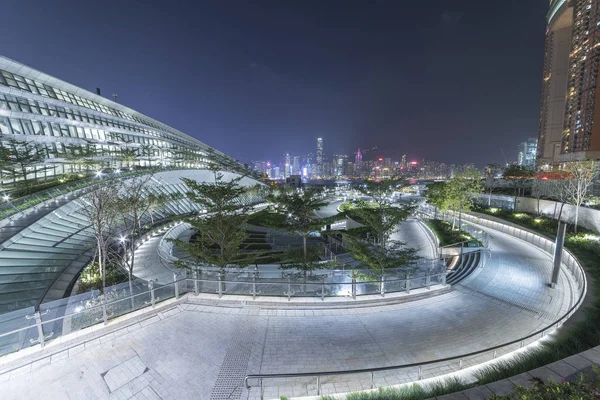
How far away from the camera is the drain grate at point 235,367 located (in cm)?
560

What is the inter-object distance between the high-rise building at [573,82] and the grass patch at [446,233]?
3579 centimetres

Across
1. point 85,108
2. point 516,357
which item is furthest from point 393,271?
point 85,108

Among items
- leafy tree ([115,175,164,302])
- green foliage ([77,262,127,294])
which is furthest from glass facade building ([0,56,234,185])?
green foliage ([77,262,127,294])

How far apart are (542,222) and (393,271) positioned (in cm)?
1909

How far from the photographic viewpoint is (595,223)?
690 inches

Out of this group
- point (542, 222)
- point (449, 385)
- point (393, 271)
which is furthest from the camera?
point (542, 222)

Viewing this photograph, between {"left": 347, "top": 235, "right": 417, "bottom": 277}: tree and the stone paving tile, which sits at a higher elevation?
{"left": 347, "top": 235, "right": 417, "bottom": 277}: tree

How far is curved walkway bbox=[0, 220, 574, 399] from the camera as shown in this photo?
5773 mm

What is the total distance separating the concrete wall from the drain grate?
2391 centimetres

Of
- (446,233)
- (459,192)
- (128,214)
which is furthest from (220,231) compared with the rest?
(459,192)

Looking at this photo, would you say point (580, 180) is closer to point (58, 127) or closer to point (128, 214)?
point (128, 214)

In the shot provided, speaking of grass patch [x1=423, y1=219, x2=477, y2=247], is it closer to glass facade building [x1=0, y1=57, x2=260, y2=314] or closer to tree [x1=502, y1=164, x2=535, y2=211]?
tree [x1=502, y1=164, x2=535, y2=211]

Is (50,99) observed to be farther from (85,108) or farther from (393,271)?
(393,271)

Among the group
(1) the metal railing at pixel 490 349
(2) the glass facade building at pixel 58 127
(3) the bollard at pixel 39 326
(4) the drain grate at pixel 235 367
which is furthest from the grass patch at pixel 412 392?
(2) the glass facade building at pixel 58 127
